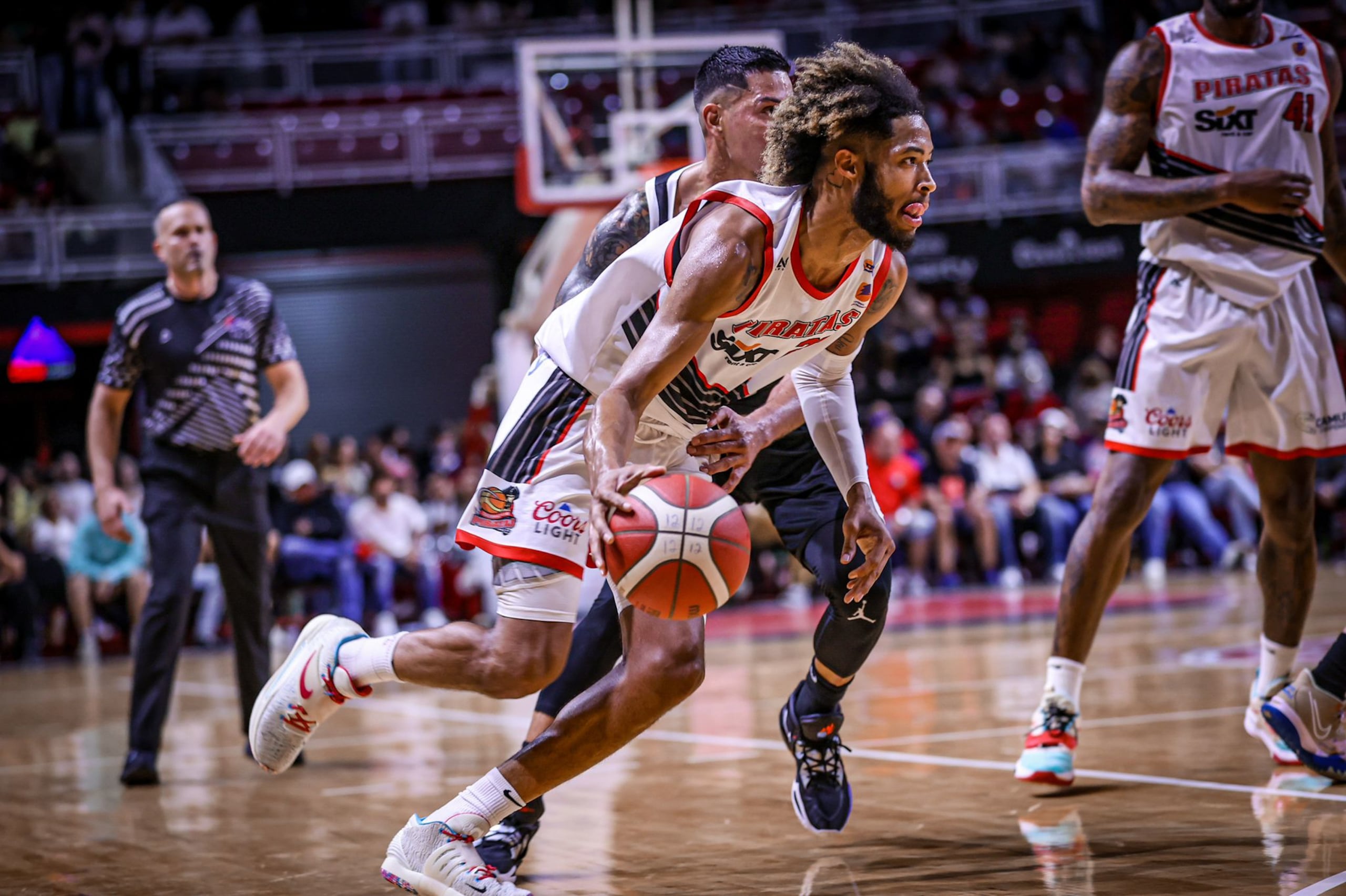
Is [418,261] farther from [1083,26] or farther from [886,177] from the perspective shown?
[886,177]

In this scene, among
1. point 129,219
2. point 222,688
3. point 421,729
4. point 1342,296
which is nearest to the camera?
point 421,729

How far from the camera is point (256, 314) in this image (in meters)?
6.25

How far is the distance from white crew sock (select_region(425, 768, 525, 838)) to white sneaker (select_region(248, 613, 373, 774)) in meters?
0.43

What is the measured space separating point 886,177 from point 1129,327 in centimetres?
198

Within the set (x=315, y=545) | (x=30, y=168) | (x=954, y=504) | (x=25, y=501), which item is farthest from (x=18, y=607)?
(x=954, y=504)

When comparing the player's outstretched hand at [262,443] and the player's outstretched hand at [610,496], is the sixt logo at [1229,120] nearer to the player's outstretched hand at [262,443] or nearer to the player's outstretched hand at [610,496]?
the player's outstretched hand at [610,496]

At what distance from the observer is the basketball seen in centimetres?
304

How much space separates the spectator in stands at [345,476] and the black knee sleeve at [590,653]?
33.0ft

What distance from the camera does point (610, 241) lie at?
12.8 ft

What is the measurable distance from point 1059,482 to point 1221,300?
10.2 m

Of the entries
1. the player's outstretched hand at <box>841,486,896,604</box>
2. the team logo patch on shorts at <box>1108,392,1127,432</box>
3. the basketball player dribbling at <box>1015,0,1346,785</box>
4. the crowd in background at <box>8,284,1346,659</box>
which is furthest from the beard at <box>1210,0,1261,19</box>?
the crowd in background at <box>8,284,1346,659</box>

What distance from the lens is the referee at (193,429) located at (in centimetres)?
606

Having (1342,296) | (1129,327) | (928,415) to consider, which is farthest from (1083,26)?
(1129,327)

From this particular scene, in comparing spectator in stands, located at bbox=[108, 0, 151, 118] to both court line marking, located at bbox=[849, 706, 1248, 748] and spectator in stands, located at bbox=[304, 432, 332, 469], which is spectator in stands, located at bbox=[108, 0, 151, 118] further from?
court line marking, located at bbox=[849, 706, 1248, 748]
